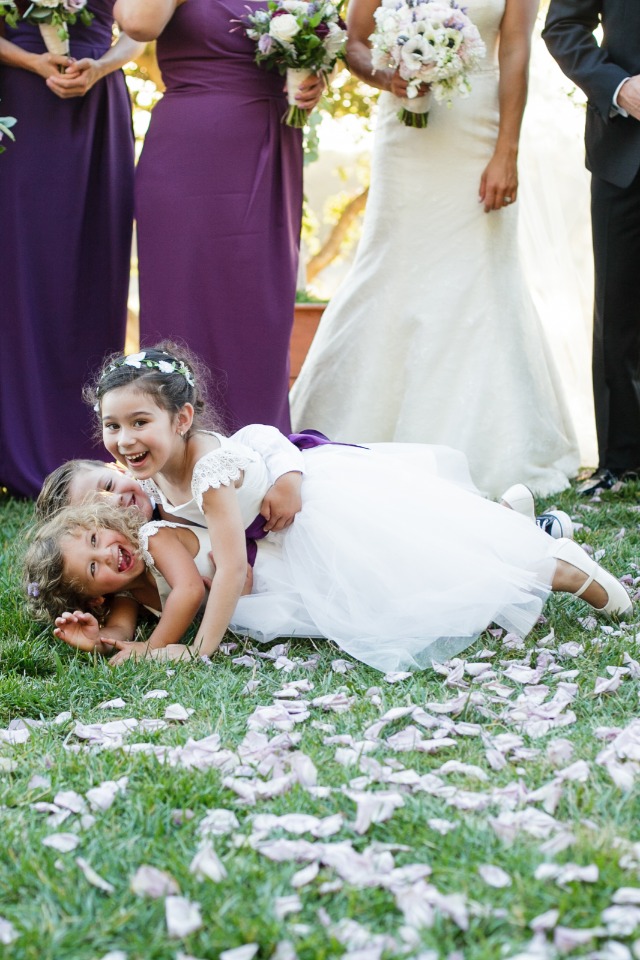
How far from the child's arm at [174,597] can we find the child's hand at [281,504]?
0.24 metres

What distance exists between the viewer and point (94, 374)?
4574 millimetres

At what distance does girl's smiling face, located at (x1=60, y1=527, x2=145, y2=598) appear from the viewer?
2.78m

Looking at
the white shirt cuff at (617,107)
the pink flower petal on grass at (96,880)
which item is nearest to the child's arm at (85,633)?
the pink flower petal on grass at (96,880)

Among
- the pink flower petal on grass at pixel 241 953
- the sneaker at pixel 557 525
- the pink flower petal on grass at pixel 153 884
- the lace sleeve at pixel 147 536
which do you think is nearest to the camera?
the pink flower petal on grass at pixel 241 953

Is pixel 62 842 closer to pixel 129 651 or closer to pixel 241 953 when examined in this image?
pixel 241 953

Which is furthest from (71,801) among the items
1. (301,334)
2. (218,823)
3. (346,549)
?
(301,334)

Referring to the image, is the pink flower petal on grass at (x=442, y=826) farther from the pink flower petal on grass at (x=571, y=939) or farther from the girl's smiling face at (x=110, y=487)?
the girl's smiling face at (x=110, y=487)

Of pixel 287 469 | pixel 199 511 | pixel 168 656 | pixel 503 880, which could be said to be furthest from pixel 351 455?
pixel 503 880

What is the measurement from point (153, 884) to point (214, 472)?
1.33m

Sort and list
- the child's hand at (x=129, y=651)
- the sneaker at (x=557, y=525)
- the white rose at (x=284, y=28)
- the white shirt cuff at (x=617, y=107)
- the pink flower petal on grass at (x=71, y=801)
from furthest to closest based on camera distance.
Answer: the white shirt cuff at (x=617, y=107)
the white rose at (x=284, y=28)
the sneaker at (x=557, y=525)
the child's hand at (x=129, y=651)
the pink flower petal on grass at (x=71, y=801)

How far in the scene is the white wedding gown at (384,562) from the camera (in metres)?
2.64

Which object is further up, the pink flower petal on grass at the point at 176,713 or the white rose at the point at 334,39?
the white rose at the point at 334,39

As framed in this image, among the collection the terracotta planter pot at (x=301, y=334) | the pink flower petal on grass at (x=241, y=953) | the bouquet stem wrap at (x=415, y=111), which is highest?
the bouquet stem wrap at (x=415, y=111)

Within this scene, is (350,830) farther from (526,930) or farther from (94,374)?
(94,374)
